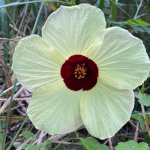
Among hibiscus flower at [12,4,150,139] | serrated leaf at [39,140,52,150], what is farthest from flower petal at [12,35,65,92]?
serrated leaf at [39,140,52,150]

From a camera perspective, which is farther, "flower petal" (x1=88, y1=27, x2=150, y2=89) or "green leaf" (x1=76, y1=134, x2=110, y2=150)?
"green leaf" (x1=76, y1=134, x2=110, y2=150)

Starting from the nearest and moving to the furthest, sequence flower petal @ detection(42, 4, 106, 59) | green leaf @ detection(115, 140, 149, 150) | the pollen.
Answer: flower petal @ detection(42, 4, 106, 59) → green leaf @ detection(115, 140, 149, 150) → the pollen

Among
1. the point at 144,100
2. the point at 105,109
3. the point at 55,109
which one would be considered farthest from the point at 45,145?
the point at 144,100

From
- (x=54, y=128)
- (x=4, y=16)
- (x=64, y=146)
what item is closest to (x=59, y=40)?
(x=54, y=128)

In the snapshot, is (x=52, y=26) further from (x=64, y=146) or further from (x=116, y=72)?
(x=64, y=146)

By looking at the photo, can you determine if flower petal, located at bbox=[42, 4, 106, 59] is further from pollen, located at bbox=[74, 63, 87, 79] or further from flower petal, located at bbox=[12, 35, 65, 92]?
pollen, located at bbox=[74, 63, 87, 79]

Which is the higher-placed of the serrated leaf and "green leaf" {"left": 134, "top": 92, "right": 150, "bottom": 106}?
Result: "green leaf" {"left": 134, "top": 92, "right": 150, "bottom": 106}

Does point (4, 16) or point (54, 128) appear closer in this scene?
point (54, 128)
